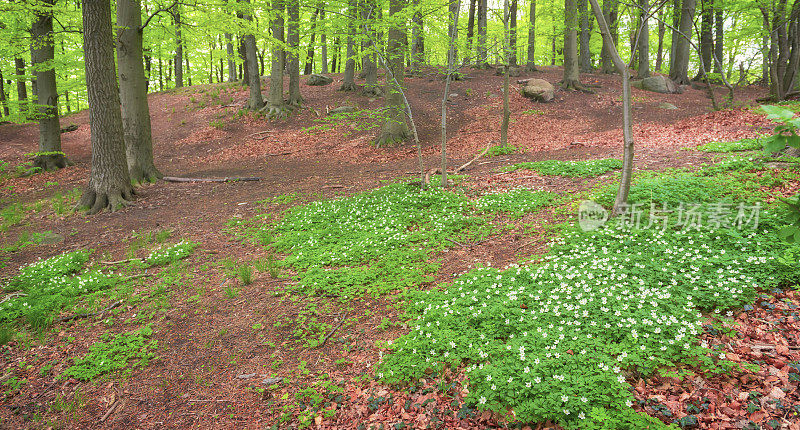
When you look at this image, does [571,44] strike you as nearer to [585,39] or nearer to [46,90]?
[585,39]

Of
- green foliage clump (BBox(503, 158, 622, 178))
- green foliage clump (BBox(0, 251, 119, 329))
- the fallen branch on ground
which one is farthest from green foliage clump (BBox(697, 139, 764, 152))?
green foliage clump (BBox(0, 251, 119, 329))

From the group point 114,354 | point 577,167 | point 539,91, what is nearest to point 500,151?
point 577,167

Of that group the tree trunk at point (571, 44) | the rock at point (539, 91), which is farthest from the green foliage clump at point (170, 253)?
the tree trunk at point (571, 44)

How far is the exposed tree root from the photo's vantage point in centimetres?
1058

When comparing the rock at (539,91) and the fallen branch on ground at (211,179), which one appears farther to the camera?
the rock at (539,91)

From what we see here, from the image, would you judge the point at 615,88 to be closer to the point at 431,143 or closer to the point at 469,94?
the point at 469,94

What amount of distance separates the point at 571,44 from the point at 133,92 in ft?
67.9

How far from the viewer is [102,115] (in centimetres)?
1037

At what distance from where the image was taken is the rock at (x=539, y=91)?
70.1 ft

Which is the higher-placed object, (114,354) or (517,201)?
(517,201)

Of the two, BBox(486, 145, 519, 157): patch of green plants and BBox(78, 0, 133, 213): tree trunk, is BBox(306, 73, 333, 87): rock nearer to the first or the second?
BBox(486, 145, 519, 157): patch of green plants

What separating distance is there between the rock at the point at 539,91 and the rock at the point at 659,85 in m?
5.39

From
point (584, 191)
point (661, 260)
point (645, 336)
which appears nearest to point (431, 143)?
point (584, 191)

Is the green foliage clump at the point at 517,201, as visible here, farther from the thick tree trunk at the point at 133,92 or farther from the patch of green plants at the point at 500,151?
the thick tree trunk at the point at 133,92
